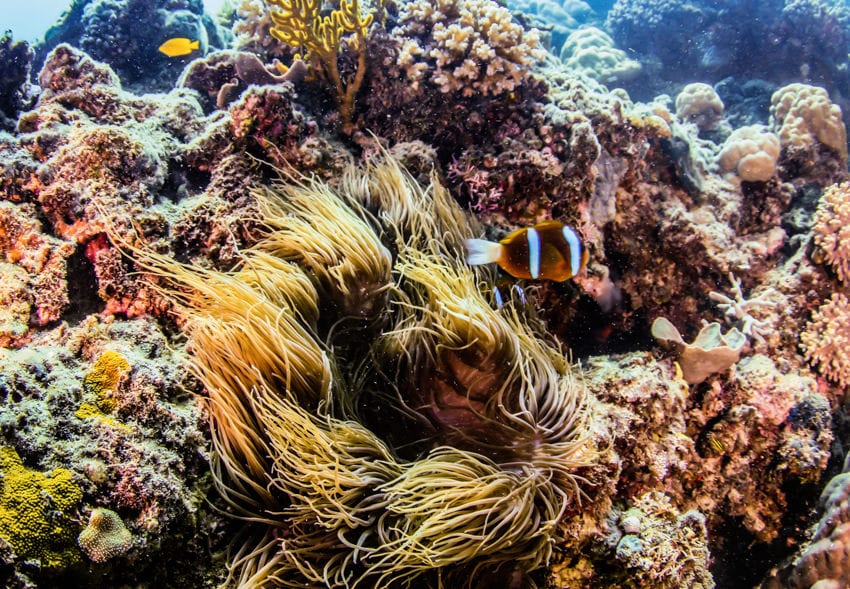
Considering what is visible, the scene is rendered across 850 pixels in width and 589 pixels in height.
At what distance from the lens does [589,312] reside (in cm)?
390

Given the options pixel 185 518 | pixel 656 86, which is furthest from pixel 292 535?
pixel 656 86

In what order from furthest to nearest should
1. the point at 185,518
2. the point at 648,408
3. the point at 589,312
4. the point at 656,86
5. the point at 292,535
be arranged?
the point at 656,86
the point at 589,312
the point at 648,408
the point at 292,535
the point at 185,518

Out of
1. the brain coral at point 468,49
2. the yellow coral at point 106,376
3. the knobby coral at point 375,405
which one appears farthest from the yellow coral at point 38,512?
the brain coral at point 468,49

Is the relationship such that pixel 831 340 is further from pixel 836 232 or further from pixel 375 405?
pixel 375 405

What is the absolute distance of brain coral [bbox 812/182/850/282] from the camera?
4395 millimetres

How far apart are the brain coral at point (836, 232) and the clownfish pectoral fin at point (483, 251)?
12.2ft

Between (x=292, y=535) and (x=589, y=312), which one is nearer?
(x=292, y=535)

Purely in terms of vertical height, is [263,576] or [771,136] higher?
[771,136]

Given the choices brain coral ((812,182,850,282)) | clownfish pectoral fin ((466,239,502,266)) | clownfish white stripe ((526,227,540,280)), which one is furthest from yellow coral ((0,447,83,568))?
brain coral ((812,182,850,282))

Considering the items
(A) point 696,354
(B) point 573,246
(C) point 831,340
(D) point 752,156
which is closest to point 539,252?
(B) point 573,246

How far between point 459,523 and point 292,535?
72 centimetres

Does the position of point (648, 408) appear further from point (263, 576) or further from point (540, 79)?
point (540, 79)

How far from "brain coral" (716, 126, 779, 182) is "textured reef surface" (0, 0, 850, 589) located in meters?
0.05

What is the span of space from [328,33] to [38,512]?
12.0 ft
